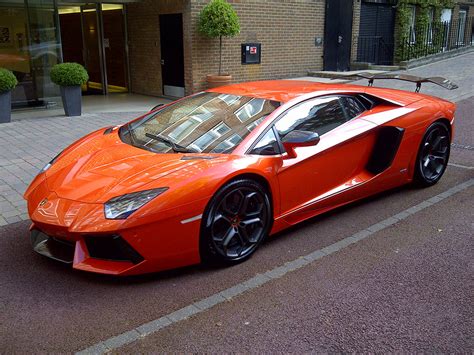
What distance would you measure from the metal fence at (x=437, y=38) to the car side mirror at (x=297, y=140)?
48.5ft

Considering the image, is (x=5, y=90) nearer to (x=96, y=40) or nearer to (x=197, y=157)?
(x=96, y=40)

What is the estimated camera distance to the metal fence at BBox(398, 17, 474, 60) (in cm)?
1767

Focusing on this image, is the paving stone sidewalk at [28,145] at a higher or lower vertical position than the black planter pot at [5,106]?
lower

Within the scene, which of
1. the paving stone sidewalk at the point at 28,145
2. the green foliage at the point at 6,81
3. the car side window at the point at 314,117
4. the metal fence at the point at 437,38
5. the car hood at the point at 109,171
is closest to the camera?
the car hood at the point at 109,171

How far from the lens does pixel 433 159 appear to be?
18.7 ft

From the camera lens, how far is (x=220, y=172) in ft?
11.9

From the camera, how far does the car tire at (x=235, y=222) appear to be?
3615 mm

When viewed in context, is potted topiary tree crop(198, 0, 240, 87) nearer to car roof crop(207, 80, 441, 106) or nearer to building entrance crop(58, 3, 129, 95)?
building entrance crop(58, 3, 129, 95)

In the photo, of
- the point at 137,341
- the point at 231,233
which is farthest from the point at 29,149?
the point at 137,341

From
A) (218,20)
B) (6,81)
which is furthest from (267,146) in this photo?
(218,20)

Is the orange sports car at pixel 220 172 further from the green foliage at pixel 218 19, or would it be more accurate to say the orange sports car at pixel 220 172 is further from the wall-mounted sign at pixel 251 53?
the wall-mounted sign at pixel 251 53

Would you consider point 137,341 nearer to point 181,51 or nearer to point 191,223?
point 191,223

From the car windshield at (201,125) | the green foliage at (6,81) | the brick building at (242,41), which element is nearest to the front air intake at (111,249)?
the car windshield at (201,125)

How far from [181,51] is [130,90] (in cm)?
297
